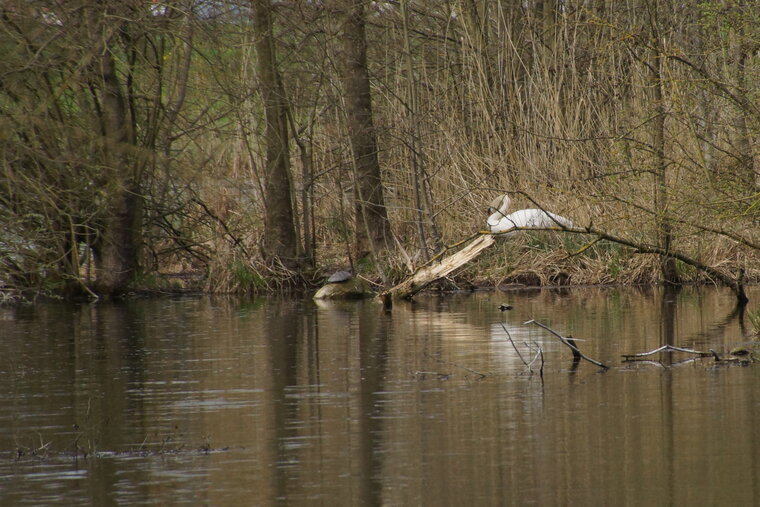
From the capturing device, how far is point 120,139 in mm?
17812

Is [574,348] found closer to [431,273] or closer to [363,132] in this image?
[431,273]

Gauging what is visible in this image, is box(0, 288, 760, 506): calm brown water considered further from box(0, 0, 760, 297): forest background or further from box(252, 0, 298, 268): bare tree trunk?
box(252, 0, 298, 268): bare tree trunk

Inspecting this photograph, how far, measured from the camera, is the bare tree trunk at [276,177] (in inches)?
747

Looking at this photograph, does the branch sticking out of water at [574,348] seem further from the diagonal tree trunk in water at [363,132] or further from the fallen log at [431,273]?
the diagonal tree trunk in water at [363,132]

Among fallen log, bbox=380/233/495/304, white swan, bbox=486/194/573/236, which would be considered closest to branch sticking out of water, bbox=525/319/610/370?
fallen log, bbox=380/233/495/304

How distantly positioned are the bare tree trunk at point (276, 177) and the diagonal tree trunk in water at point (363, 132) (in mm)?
1072

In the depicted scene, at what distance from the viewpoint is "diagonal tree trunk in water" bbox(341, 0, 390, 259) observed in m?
19.5

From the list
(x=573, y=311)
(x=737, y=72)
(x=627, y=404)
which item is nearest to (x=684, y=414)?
(x=627, y=404)

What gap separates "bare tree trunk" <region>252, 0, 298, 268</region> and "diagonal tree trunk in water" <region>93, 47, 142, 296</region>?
82.4 inches

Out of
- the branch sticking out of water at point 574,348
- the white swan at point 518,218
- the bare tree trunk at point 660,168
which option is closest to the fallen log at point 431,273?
the white swan at point 518,218

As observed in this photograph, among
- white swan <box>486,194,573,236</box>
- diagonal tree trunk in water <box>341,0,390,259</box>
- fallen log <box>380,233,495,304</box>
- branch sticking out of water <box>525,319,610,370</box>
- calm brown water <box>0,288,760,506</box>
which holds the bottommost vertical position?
calm brown water <box>0,288,760,506</box>

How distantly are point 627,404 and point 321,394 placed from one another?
7.23 feet

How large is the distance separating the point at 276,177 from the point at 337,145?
1.53 meters

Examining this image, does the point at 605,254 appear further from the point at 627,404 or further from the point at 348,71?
the point at 627,404
